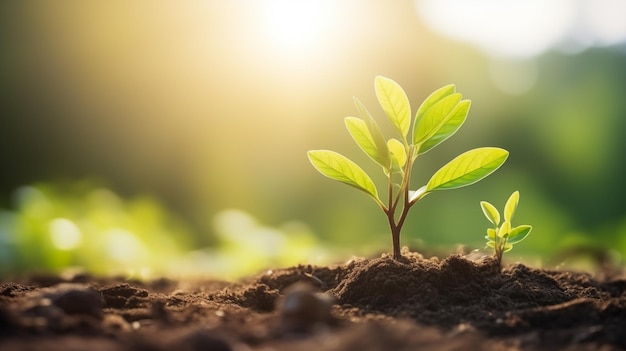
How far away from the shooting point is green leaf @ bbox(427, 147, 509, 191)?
63.0 inches

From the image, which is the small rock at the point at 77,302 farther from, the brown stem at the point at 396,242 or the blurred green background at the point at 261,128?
the blurred green background at the point at 261,128

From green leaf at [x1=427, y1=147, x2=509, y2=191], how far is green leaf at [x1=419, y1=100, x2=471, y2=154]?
7cm

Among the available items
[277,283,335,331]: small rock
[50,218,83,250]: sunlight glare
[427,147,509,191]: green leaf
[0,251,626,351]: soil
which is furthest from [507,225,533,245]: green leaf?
[50,218,83,250]: sunlight glare

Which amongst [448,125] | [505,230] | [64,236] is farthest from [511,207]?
[64,236]

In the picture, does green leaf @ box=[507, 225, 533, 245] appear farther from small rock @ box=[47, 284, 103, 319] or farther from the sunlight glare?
the sunlight glare

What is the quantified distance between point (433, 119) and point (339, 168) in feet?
0.96

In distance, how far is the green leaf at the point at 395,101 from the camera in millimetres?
1604

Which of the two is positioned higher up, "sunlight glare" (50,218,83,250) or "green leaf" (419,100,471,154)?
"sunlight glare" (50,218,83,250)

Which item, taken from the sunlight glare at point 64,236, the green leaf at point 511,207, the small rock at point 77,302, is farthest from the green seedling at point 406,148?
the sunlight glare at point 64,236

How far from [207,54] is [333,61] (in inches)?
74.5

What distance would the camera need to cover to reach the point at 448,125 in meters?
1.65

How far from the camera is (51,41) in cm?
813

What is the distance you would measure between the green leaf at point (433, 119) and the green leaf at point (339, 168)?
7.1 inches

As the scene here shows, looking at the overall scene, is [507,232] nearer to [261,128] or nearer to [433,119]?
[433,119]
